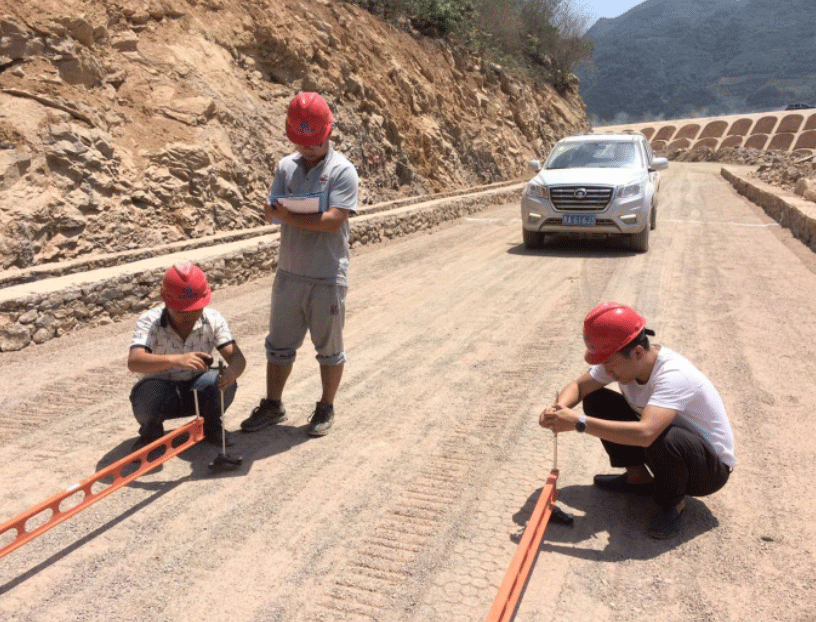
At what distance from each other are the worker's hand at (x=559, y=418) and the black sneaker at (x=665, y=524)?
63 centimetres

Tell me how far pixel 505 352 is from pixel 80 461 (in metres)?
3.56

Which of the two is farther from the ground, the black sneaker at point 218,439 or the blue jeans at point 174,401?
the blue jeans at point 174,401

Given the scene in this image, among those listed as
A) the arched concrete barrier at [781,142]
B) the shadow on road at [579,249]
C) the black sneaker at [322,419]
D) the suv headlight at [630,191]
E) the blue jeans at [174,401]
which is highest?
the suv headlight at [630,191]

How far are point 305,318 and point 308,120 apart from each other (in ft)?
3.98

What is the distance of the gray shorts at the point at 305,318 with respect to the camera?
14.3 ft

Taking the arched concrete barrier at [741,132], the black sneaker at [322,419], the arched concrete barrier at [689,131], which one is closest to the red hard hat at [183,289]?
the black sneaker at [322,419]

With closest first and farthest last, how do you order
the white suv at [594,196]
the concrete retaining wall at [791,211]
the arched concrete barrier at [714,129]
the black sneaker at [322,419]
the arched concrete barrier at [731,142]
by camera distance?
the black sneaker at [322,419]
the white suv at [594,196]
the concrete retaining wall at [791,211]
the arched concrete barrier at [731,142]
the arched concrete barrier at [714,129]

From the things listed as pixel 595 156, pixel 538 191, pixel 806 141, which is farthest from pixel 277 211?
pixel 806 141

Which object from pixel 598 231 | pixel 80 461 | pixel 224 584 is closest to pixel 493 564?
pixel 224 584

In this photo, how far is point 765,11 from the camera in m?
142

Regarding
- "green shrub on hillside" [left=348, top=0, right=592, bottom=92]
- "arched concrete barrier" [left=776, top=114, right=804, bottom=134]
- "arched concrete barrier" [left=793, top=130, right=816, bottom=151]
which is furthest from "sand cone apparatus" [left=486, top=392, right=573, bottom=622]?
"arched concrete barrier" [left=776, top=114, right=804, bottom=134]

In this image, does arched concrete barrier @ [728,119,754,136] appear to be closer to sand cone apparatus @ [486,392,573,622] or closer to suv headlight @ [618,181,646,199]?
suv headlight @ [618,181,646,199]

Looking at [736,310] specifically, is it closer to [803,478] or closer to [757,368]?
[757,368]

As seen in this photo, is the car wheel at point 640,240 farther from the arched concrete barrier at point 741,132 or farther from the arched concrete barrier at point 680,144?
the arched concrete barrier at point 680,144
